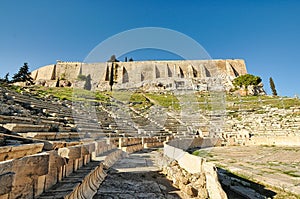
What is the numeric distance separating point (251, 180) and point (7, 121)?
17.6 feet

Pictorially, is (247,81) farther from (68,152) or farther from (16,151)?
(16,151)

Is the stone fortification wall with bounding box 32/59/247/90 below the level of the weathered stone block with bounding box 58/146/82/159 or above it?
above

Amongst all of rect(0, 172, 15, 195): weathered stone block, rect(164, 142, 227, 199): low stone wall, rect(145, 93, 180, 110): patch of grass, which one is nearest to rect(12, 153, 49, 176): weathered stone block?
rect(0, 172, 15, 195): weathered stone block

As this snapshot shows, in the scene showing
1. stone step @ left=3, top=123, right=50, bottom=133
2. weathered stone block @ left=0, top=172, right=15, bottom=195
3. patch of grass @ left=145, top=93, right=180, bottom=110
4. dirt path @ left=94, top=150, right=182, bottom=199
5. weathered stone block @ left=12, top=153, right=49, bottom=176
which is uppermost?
patch of grass @ left=145, top=93, right=180, bottom=110

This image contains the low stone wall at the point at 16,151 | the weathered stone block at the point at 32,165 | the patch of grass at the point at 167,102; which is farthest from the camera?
the patch of grass at the point at 167,102

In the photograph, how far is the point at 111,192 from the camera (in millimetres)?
3240

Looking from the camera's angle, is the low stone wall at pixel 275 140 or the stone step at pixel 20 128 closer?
the stone step at pixel 20 128

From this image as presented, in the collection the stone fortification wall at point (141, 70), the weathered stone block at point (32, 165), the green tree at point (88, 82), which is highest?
the stone fortification wall at point (141, 70)

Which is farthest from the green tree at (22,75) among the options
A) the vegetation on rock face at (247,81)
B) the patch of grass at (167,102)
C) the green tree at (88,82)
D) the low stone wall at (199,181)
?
the low stone wall at (199,181)

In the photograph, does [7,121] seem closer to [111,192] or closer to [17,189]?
[111,192]

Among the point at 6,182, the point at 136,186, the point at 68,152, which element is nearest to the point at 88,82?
the point at 136,186

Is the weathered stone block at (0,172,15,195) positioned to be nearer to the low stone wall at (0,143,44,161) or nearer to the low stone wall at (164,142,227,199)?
the low stone wall at (0,143,44,161)

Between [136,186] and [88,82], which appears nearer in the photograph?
[136,186]

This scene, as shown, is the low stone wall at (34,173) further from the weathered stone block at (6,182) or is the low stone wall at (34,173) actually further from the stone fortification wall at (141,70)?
the stone fortification wall at (141,70)
